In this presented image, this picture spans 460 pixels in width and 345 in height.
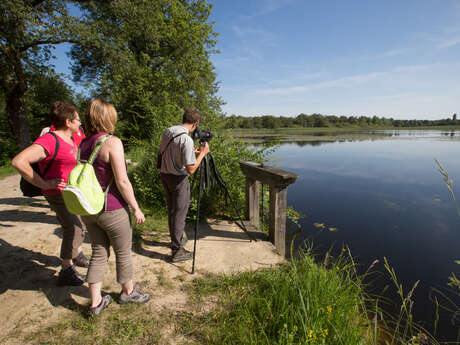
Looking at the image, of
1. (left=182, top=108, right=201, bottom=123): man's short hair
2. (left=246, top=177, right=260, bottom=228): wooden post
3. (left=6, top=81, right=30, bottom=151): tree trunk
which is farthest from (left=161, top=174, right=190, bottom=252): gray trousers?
(left=6, top=81, right=30, bottom=151): tree trunk

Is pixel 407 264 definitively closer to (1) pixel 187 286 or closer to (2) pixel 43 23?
(1) pixel 187 286

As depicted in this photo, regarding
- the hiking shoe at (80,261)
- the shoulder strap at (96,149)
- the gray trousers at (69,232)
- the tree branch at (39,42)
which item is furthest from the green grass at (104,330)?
the tree branch at (39,42)

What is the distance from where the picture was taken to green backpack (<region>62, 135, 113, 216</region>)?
1478 mm

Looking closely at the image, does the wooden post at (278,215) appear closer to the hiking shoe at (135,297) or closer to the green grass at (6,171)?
the hiking shoe at (135,297)

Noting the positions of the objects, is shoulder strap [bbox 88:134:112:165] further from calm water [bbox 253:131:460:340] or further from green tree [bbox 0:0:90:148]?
green tree [bbox 0:0:90:148]

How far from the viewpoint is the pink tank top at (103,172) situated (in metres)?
1.63

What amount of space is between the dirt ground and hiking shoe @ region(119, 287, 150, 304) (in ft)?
0.25

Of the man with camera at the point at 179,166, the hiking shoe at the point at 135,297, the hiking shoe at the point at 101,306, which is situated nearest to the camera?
the hiking shoe at the point at 101,306

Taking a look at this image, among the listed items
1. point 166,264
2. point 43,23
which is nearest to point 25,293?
point 166,264

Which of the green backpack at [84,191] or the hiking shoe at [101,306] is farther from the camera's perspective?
the hiking shoe at [101,306]

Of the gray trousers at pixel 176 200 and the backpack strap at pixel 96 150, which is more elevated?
the backpack strap at pixel 96 150

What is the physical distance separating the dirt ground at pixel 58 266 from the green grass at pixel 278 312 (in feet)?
1.02

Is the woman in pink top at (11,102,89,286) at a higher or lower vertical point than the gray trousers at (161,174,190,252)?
higher

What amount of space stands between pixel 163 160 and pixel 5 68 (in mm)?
9997
